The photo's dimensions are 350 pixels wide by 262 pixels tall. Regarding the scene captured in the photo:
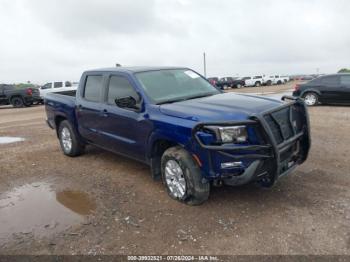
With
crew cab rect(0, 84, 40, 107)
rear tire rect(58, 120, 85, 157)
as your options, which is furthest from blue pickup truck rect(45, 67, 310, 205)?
crew cab rect(0, 84, 40, 107)

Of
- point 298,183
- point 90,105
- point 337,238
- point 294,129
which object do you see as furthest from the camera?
point 90,105

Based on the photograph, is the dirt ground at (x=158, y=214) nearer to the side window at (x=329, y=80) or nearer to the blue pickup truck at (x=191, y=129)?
the blue pickup truck at (x=191, y=129)

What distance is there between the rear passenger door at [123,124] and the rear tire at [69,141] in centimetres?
126

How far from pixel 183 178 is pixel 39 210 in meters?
1.99

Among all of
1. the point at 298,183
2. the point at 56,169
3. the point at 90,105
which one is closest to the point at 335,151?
the point at 298,183

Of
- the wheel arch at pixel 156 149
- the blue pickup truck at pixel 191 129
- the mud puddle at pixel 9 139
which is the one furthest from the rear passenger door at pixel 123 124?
the mud puddle at pixel 9 139

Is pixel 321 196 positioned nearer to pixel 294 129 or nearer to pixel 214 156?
pixel 294 129

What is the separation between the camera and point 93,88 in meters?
6.05

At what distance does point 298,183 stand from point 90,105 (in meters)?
3.70

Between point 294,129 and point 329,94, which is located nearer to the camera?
point 294,129

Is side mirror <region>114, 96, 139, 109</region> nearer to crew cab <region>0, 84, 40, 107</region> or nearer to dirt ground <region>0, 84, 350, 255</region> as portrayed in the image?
dirt ground <region>0, 84, 350, 255</region>

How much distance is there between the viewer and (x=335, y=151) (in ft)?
21.5

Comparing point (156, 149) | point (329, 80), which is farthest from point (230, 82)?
point (156, 149)

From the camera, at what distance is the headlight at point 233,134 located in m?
3.80
